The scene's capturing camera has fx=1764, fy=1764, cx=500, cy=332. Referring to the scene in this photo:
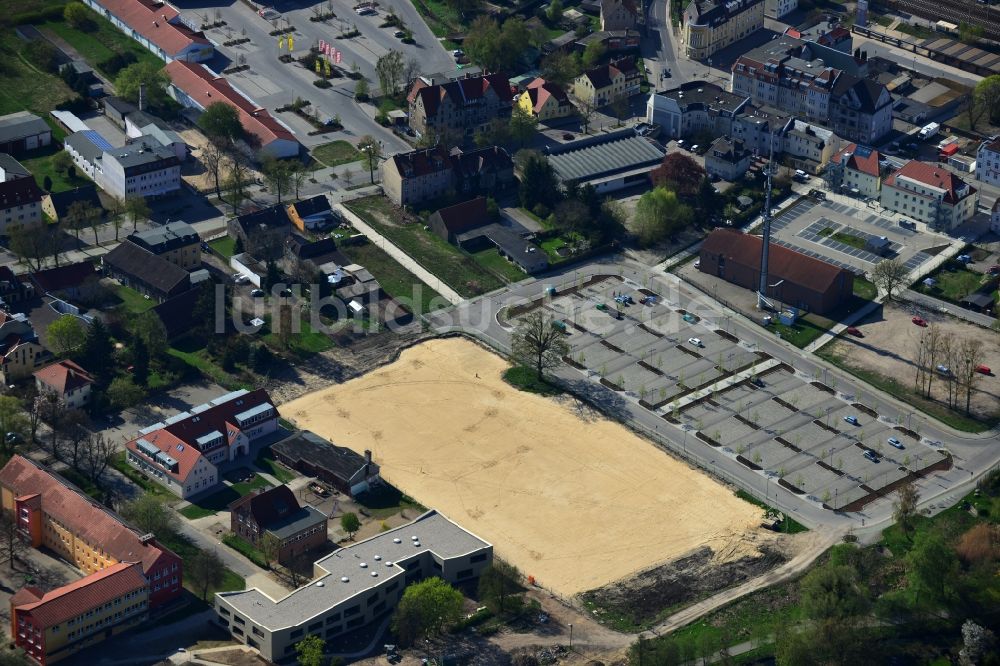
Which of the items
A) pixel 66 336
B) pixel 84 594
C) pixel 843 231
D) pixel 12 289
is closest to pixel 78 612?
pixel 84 594

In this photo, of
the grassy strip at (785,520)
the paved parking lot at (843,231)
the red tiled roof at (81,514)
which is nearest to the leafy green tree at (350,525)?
the red tiled roof at (81,514)

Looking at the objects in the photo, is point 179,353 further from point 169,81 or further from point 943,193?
point 943,193

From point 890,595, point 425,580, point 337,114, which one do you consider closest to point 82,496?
point 425,580

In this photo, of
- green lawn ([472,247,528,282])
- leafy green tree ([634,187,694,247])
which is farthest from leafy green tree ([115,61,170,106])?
leafy green tree ([634,187,694,247])

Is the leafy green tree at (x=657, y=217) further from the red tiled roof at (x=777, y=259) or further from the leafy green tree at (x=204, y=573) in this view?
the leafy green tree at (x=204, y=573)

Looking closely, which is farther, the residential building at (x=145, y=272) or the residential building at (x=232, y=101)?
the residential building at (x=232, y=101)

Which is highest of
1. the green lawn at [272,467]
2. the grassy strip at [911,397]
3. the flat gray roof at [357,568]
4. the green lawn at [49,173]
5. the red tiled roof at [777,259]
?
the red tiled roof at [777,259]
